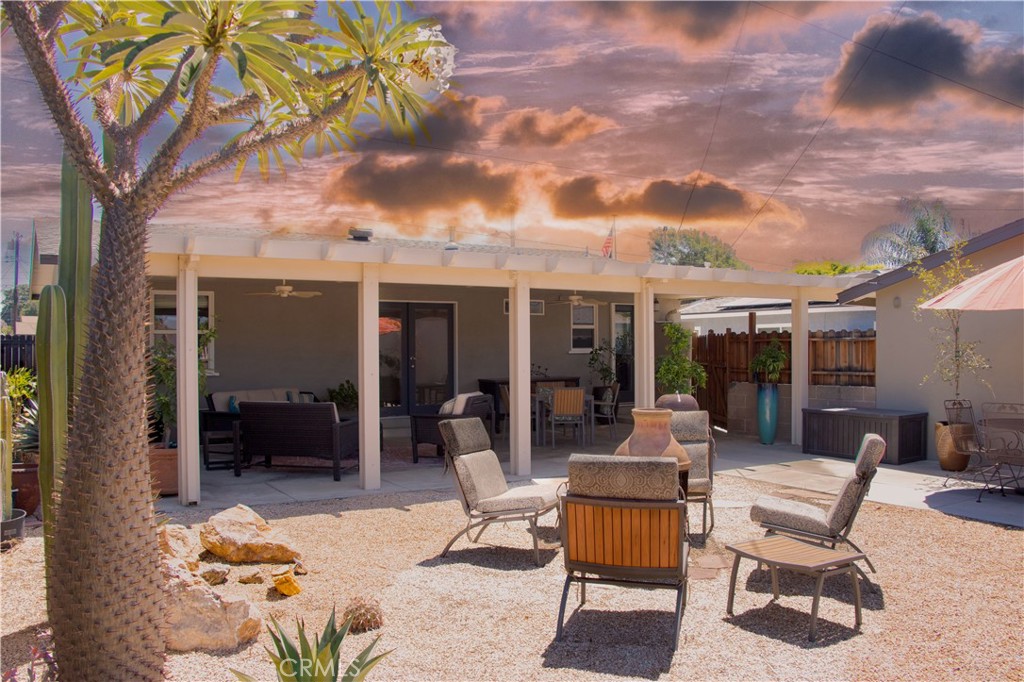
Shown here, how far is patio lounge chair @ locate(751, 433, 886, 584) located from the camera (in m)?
4.94

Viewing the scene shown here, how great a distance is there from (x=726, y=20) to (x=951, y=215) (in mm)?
18452

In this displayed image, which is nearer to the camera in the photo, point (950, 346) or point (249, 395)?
point (950, 346)

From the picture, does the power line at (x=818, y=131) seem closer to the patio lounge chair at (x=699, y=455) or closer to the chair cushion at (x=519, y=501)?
the patio lounge chair at (x=699, y=455)

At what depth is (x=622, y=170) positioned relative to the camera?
153 feet

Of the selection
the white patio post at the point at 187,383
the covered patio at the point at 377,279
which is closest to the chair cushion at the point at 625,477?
the covered patio at the point at 377,279

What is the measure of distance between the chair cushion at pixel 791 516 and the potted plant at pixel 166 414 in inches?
201

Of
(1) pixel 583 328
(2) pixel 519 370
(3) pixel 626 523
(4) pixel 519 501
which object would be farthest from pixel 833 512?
(1) pixel 583 328

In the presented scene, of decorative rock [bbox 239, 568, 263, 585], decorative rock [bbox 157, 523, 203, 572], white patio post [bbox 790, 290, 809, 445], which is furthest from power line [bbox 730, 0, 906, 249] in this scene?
decorative rock [bbox 157, 523, 203, 572]

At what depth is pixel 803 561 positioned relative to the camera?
4.45 metres

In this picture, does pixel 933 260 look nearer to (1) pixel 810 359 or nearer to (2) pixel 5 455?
(1) pixel 810 359

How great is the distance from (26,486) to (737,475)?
23.6 ft

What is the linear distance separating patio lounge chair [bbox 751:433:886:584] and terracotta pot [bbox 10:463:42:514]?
592cm

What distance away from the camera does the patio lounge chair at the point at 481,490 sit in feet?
19.1

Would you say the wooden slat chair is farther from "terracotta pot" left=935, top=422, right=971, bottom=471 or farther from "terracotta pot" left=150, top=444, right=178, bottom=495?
"terracotta pot" left=935, top=422, right=971, bottom=471
